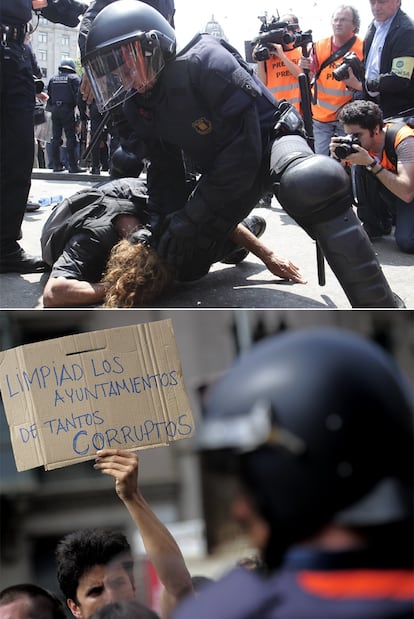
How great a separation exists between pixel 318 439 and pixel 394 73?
217 cm

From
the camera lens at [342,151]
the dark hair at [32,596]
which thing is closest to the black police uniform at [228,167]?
the camera lens at [342,151]

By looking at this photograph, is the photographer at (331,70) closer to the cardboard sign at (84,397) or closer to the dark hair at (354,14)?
the dark hair at (354,14)

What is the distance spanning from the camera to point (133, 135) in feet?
8.39

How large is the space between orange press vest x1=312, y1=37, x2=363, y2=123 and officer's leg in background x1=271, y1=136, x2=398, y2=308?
41 centimetres

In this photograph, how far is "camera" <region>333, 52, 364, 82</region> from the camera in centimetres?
258

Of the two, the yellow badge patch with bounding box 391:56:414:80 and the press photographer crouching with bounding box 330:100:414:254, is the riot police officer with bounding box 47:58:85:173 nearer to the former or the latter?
the press photographer crouching with bounding box 330:100:414:254

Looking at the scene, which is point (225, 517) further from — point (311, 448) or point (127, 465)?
point (127, 465)

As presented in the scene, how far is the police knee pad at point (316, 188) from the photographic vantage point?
7.29 ft

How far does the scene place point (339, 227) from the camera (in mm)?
2271

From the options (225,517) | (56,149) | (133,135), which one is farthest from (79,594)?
(56,149)

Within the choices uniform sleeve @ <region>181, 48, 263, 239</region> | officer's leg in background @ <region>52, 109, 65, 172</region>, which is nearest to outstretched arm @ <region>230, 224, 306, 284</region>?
uniform sleeve @ <region>181, 48, 263, 239</region>

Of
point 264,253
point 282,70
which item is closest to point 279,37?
point 282,70

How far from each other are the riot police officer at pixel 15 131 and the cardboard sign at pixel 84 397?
101cm

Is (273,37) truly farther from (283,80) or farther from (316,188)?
(316,188)
